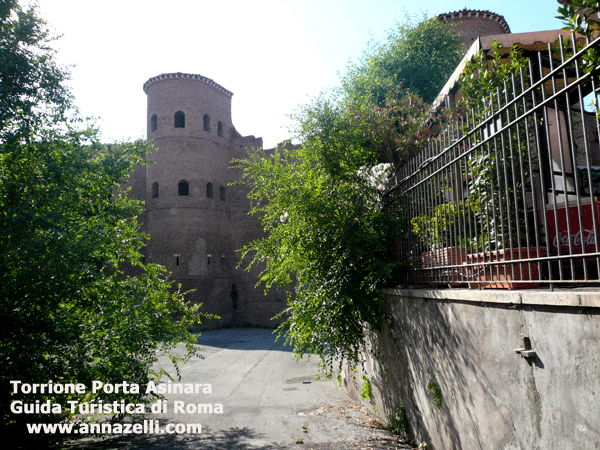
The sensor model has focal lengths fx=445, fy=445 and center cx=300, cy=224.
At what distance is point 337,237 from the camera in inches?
232

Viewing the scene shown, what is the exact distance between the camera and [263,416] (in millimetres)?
6797

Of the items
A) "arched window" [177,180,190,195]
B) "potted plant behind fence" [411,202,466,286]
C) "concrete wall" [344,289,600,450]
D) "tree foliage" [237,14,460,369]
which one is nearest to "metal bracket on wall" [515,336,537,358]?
"concrete wall" [344,289,600,450]

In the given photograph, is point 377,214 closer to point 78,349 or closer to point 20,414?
point 78,349

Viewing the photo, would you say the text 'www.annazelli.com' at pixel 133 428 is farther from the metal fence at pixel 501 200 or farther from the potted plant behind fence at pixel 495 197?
the potted plant behind fence at pixel 495 197

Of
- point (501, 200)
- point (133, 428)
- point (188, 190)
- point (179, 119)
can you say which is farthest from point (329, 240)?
point (179, 119)

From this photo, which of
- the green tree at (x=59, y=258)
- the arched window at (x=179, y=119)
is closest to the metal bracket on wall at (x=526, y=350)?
the green tree at (x=59, y=258)

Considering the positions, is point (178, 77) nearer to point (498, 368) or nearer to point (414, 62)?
point (414, 62)

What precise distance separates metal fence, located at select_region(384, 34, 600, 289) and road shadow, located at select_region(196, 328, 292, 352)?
1167 cm

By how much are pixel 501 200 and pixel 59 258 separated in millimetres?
4497

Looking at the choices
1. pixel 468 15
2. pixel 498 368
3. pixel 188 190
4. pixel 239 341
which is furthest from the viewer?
pixel 188 190

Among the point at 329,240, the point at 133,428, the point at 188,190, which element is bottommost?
the point at 133,428

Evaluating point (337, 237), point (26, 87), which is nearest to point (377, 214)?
point (337, 237)

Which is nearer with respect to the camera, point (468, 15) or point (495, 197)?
point (495, 197)

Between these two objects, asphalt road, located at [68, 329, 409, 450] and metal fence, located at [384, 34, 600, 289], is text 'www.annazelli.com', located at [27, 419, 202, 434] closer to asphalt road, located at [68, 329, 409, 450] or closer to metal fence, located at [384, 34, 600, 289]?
asphalt road, located at [68, 329, 409, 450]
